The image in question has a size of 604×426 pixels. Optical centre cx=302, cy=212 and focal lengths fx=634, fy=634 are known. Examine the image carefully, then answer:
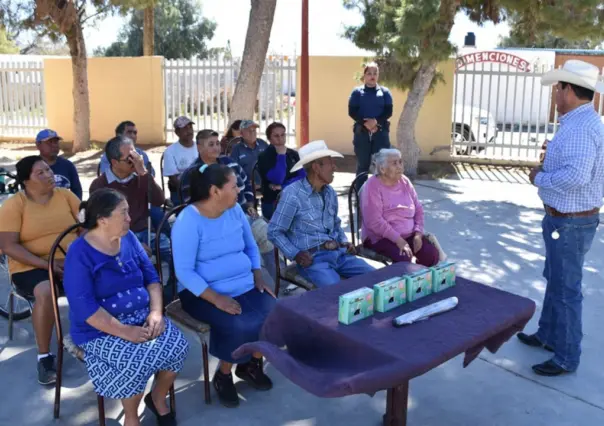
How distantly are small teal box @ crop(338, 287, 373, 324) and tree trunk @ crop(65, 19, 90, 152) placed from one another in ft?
37.2

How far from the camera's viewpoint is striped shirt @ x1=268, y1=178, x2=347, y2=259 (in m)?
4.17

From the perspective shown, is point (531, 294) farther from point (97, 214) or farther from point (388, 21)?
point (388, 21)

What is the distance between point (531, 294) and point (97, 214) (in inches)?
141

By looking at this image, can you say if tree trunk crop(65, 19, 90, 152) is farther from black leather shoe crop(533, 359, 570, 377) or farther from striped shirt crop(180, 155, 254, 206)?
black leather shoe crop(533, 359, 570, 377)

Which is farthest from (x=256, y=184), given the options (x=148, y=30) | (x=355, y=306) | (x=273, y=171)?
(x=148, y=30)

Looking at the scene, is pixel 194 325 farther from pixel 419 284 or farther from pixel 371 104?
pixel 371 104

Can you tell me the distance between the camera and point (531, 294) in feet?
16.9

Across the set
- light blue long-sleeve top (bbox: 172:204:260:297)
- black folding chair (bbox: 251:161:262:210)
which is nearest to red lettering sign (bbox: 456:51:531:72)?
black folding chair (bbox: 251:161:262:210)

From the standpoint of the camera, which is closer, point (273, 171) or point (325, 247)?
point (325, 247)

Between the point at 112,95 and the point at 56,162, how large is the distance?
9.67 metres

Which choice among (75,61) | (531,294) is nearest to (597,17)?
(531,294)

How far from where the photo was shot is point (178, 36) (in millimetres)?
29781

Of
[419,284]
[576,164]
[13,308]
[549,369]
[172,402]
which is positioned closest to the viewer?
[419,284]

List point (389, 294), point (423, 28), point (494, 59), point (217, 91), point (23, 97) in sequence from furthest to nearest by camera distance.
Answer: point (494, 59) → point (23, 97) → point (217, 91) → point (423, 28) → point (389, 294)
